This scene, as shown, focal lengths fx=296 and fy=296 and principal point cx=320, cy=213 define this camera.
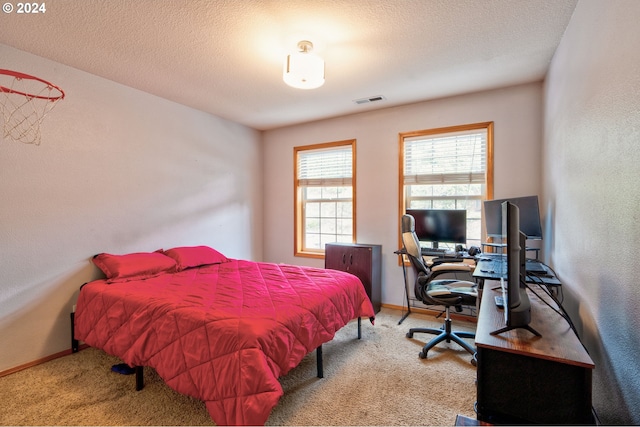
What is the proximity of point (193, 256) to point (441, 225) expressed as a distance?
2.86 meters

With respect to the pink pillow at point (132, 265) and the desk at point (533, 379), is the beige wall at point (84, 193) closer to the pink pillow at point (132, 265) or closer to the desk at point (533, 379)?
the pink pillow at point (132, 265)

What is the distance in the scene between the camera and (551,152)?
2.64 metres

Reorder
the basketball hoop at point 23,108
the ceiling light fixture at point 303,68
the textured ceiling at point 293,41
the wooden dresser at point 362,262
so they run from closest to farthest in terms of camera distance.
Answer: the textured ceiling at point 293,41
the ceiling light fixture at point 303,68
the basketball hoop at point 23,108
the wooden dresser at point 362,262

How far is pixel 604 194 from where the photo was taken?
4.72 ft

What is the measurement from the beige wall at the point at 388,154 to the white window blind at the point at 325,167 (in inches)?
6.8

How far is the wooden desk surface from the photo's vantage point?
1201 mm

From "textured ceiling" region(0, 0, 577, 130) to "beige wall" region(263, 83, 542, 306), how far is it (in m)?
0.28

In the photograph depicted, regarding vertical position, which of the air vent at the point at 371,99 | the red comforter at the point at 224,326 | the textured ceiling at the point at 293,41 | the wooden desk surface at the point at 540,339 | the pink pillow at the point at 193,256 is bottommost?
the red comforter at the point at 224,326

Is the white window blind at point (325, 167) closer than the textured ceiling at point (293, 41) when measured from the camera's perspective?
No

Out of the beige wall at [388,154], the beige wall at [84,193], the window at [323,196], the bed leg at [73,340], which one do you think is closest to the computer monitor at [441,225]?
the beige wall at [388,154]

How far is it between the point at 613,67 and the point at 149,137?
3.85 metres

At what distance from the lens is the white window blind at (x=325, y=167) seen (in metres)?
4.32

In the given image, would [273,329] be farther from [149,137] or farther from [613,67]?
[149,137]

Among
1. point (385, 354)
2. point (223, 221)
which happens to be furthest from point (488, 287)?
point (223, 221)
